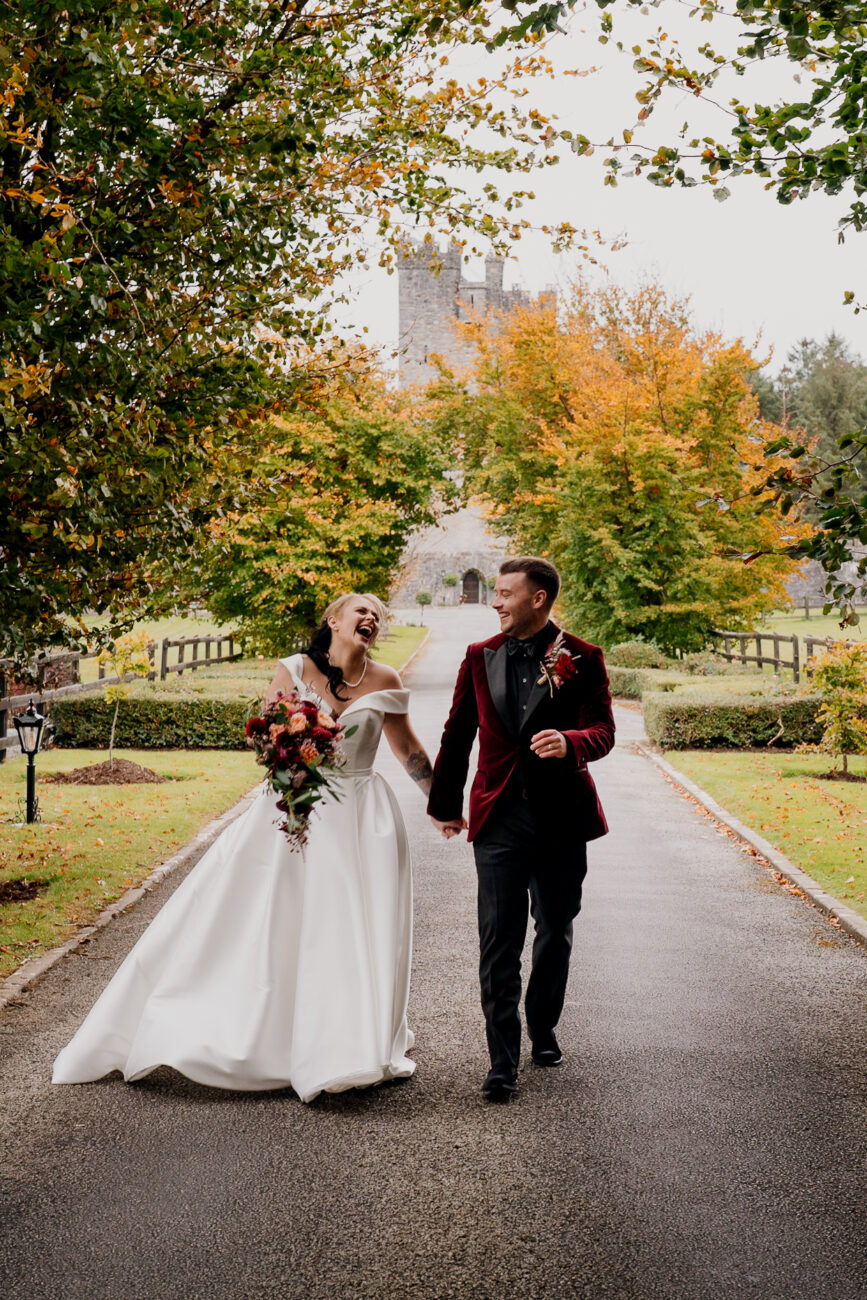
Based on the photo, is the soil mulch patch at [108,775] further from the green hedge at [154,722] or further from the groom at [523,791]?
the groom at [523,791]

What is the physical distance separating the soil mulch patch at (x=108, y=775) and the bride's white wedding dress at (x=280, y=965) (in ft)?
31.1

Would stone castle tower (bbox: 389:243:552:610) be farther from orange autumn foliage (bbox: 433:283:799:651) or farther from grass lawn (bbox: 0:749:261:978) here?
grass lawn (bbox: 0:749:261:978)

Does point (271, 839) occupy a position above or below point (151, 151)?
below

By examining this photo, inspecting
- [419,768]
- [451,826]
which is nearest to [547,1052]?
[451,826]

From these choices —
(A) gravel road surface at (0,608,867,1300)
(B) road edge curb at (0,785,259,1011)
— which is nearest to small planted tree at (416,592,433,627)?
(B) road edge curb at (0,785,259,1011)

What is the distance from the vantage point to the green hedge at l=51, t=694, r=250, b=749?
17922 millimetres

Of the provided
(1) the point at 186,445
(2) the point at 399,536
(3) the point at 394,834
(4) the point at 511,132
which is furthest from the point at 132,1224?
(2) the point at 399,536

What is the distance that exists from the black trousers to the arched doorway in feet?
290

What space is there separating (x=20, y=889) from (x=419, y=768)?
4435mm

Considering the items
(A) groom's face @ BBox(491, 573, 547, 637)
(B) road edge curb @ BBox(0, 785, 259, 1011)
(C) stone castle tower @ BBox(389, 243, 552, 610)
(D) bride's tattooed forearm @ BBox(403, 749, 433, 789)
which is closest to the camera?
(A) groom's face @ BBox(491, 573, 547, 637)

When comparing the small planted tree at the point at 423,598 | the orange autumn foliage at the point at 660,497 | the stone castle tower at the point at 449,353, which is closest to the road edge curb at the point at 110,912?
the orange autumn foliage at the point at 660,497

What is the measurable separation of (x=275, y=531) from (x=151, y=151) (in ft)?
62.3

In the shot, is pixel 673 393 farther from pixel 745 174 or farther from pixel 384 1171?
pixel 384 1171

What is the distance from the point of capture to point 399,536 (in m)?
28.6
